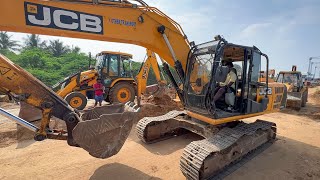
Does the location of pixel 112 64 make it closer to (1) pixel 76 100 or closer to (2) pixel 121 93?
(2) pixel 121 93

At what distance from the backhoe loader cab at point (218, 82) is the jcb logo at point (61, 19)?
7.86 feet

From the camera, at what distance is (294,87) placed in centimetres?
1318

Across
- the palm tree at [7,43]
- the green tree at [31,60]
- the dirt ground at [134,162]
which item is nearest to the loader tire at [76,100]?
the dirt ground at [134,162]

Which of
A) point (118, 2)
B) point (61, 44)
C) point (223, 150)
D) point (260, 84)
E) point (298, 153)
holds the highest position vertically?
point (61, 44)

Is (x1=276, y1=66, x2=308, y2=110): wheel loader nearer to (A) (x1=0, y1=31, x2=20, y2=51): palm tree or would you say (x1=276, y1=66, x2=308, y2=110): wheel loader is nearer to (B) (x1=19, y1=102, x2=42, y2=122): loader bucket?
(B) (x1=19, y1=102, x2=42, y2=122): loader bucket

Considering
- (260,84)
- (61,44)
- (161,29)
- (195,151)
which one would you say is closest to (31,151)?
(195,151)

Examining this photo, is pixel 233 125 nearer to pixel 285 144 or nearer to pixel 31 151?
pixel 285 144

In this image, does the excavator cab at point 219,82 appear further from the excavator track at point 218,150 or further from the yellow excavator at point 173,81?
the excavator track at point 218,150

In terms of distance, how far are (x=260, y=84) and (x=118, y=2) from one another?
4.10m

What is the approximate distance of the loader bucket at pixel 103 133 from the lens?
3418mm

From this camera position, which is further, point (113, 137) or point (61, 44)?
point (61, 44)

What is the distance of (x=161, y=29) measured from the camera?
535 centimetres

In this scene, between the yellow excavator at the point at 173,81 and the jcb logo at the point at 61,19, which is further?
Answer: the jcb logo at the point at 61,19

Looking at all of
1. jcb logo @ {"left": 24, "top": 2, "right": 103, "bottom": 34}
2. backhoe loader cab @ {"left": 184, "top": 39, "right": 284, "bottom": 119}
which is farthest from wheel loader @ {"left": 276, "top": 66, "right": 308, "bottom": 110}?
jcb logo @ {"left": 24, "top": 2, "right": 103, "bottom": 34}
